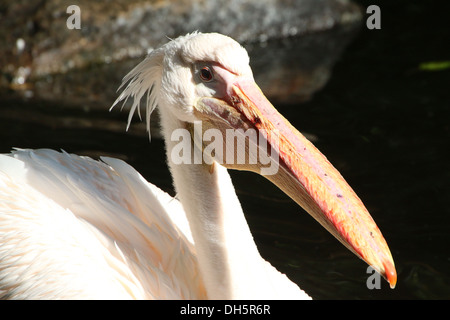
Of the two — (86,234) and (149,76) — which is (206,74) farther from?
(86,234)

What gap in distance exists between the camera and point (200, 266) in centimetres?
286

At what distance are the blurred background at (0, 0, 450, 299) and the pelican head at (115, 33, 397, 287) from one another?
1325 millimetres

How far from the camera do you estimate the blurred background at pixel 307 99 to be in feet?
13.2

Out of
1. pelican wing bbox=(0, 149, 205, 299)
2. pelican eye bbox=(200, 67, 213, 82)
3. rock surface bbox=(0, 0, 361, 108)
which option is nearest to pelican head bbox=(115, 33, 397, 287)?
pelican eye bbox=(200, 67, 213, 82)

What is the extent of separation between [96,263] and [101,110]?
3241mm

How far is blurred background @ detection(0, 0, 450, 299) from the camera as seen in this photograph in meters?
4.03

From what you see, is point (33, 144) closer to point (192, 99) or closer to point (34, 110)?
point (34, 110)

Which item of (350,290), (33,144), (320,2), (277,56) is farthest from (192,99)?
(320,2)

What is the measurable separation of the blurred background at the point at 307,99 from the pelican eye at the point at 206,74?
60.9 inches

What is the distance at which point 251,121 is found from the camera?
2.62 m

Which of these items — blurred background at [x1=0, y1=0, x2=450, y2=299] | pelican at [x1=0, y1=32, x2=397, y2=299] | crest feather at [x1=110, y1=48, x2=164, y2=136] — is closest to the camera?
pelican at [x1=0, y1=32, x2=397, y2=299]

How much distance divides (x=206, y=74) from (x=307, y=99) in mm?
3500

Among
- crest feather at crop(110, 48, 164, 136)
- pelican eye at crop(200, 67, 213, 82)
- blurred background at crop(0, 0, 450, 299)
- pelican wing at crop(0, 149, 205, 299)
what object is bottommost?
pelican wing at crop(0, 149, 205, 299)

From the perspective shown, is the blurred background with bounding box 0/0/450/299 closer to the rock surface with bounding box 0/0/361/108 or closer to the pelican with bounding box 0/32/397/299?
the rock surface with bounding box 0/0/361/108
